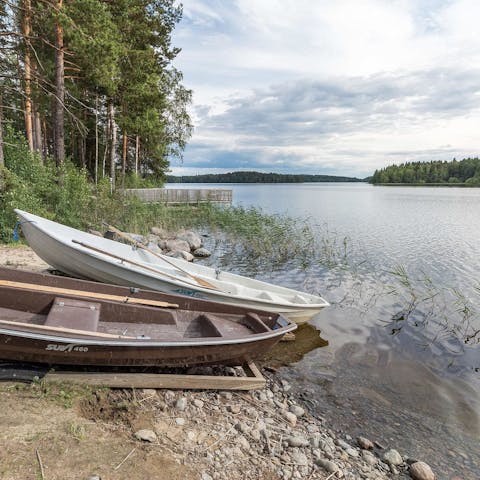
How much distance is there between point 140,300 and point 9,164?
969 centimetres

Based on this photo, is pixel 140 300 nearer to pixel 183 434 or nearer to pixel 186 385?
pixel 186 385

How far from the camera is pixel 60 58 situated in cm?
1338

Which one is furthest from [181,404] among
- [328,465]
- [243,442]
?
[328,465]

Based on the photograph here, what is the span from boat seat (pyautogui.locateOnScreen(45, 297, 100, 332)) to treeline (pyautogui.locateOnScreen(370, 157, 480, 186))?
3851 inches

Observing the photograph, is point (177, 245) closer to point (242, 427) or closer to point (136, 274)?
point (136, 274)

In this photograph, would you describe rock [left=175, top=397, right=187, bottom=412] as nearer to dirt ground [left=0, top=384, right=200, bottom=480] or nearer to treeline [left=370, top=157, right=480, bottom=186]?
dirt ground [left=0, top=384, right=200, bottom=480]

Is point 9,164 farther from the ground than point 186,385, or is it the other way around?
point 9,164

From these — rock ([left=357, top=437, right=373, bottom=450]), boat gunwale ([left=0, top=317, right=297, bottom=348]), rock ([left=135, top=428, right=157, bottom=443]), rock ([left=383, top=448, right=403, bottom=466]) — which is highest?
boat gunwale ([left=0, top=317, right=297, bottom=348])

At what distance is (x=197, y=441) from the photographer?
3.32 meters

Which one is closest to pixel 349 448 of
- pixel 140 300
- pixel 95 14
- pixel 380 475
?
pixel 380 475

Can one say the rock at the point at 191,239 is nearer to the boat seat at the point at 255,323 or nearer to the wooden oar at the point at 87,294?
the wooden oar at the point at 87,294

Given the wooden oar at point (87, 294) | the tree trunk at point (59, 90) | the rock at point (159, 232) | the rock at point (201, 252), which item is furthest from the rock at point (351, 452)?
the tree trunk at point (59, 90)

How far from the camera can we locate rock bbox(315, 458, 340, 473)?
3.34 metres

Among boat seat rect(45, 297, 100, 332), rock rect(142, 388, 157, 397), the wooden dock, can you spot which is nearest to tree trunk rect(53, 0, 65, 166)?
the wooden dock
